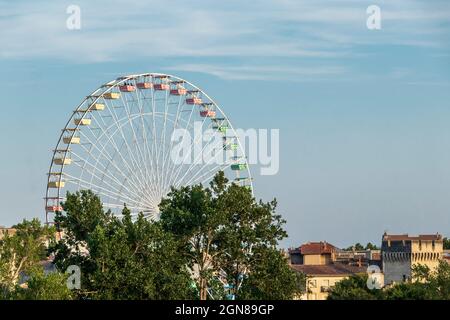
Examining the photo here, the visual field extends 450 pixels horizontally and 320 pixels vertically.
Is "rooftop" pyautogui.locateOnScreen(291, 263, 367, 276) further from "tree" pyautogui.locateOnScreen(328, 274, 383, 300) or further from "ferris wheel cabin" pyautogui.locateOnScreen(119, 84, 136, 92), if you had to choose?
"ferris wheel cabin" pyautogui.locateOnScreen(119, 84, 136, 92)

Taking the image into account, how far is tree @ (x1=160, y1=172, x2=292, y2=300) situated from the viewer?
11131 centimetres

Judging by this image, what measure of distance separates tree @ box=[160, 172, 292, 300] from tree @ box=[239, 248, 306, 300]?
286 mm

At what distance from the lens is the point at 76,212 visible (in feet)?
372

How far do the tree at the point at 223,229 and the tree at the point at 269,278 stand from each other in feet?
0.94

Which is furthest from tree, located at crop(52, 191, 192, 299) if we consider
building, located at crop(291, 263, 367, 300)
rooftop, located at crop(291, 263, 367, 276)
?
rooftop, located at crop(291, 263, 367, 276)

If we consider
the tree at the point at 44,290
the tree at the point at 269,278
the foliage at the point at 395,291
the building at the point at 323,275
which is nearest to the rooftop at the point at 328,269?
the building at the point at 323,275

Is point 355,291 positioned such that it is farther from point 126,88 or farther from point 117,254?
point 117,254

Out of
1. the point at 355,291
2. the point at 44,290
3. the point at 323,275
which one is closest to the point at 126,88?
the point at 355,291

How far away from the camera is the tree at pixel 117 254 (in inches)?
3939
